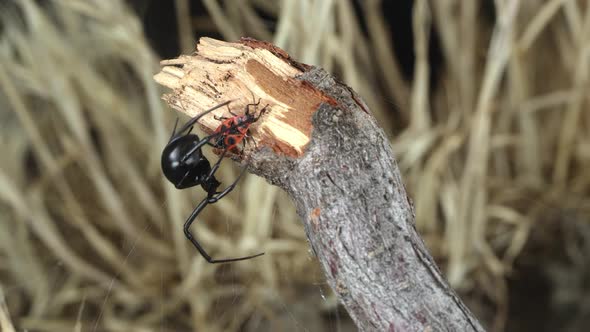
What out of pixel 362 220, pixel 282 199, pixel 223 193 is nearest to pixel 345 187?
pixel 362 220

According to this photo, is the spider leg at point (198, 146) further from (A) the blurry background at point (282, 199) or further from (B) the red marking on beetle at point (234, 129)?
(A) the blurry background at point (282, 199)

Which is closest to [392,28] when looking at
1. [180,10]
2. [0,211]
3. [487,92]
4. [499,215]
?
[487,92]

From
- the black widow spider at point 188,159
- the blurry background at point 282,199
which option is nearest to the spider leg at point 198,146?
the black widow spider at point 188,159

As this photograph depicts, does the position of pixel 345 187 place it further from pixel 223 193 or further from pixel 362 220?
pixel 223 193

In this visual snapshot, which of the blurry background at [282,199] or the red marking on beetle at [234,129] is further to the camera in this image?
the blurry background at [282,199]

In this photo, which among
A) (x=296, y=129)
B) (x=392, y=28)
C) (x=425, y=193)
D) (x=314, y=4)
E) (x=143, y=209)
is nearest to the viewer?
(x=296, y=129)

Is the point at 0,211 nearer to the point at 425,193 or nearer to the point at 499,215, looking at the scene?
the point at 425,193
